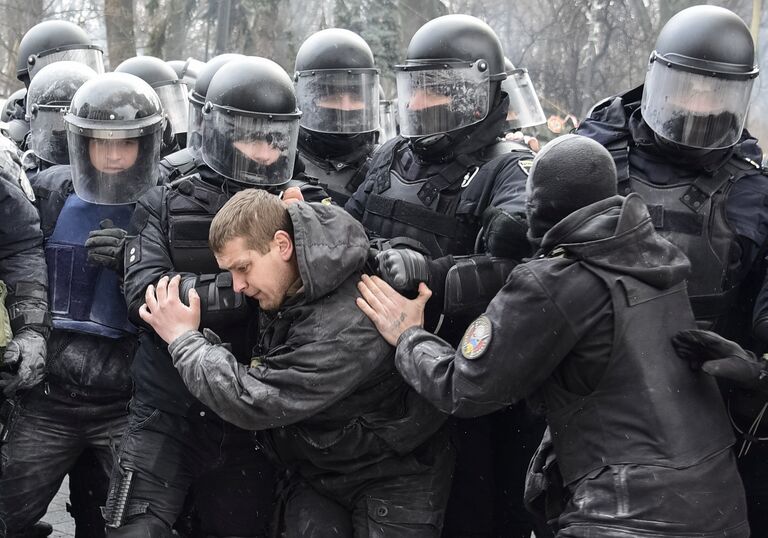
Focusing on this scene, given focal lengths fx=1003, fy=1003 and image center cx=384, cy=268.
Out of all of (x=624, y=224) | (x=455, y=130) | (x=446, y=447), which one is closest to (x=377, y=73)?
(x=455, y=130)

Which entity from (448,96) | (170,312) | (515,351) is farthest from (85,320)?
(515,351)

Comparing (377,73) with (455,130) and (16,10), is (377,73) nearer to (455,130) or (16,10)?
(455,130)

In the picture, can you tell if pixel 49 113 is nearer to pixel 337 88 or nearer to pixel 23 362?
pixel 337 88

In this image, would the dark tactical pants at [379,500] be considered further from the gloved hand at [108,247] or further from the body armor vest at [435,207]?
the gloved hand at [108,247]

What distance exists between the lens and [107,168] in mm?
4184

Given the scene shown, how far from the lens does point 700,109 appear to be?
3.69 m

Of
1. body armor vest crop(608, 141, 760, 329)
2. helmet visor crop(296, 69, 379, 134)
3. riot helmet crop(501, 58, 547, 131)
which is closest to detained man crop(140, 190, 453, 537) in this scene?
body armor vest crop(608, 141, 760, 329)

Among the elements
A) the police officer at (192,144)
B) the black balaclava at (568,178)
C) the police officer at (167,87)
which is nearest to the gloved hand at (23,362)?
the police officer at (192,144)

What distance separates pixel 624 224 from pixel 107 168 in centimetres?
234

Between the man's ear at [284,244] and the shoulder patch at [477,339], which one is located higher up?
the man's ear at [284,244]

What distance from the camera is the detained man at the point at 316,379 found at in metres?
3.14

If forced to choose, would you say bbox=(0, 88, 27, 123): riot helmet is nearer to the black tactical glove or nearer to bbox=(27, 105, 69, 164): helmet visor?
bbox=(27, 105, 69, 164): helmet visor

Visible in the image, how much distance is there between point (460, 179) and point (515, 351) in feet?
4.58

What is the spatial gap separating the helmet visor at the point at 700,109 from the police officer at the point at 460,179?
55 centimetres
